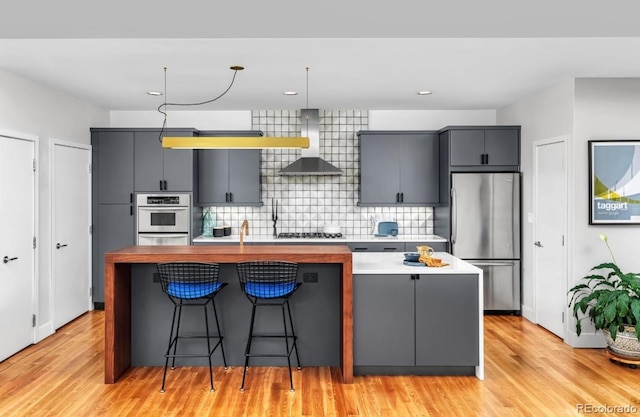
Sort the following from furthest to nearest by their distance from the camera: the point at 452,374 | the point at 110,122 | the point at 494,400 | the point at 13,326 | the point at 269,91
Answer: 1. the point at 110,122
2. the point at 269,91
3. the point at 13,326
4. the point at 452,374
5. the point at 494,400

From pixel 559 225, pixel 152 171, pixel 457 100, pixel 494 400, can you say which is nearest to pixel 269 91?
pixel 152 171

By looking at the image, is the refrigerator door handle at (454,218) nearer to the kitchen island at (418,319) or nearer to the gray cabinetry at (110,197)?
the kitchen island at (418,319)

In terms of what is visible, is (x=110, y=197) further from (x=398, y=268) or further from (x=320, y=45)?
(x=398, y=268)

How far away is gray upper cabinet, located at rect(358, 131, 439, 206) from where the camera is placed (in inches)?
252

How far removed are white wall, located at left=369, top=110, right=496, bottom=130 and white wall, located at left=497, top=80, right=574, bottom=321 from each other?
1.45 feet

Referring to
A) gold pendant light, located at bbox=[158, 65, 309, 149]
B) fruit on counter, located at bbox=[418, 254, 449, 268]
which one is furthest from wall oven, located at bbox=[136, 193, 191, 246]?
fruit on counter, located at bbox=[418, 254, 449, 268]

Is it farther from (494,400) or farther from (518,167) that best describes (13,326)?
(518,167)

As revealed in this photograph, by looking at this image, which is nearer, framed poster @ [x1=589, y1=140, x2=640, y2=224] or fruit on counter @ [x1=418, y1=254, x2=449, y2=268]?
fruit on counter @ [x1=418, y1=254, x2=449, y2=268]

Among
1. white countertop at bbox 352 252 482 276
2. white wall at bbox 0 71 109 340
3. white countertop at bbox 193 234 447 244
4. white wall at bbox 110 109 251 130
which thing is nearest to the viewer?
white countertop at bbox 352 252 482 276

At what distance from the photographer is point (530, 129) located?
18.6 feet

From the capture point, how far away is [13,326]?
4.49 m

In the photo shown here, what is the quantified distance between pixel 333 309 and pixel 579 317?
251 centimetres

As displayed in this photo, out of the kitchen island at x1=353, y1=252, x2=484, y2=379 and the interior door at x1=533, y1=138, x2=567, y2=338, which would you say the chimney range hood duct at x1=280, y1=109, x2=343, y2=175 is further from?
the kitchen island at x1=353, y1=252, x2=484, y2=379

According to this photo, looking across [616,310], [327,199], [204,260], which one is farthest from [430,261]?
[327,199]
